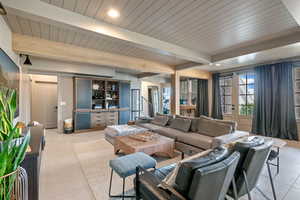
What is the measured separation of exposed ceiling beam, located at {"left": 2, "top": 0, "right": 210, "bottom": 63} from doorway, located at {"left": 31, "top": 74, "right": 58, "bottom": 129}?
17.2 feet

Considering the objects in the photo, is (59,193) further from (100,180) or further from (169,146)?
(169,146)

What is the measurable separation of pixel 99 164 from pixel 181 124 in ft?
7.23

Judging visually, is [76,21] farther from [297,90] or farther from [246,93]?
[297,90]

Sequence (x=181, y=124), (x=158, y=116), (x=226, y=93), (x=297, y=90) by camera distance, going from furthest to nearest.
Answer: (x=226, y=93) < (x=158, y=116) < (x=297, y=90) < (x=181, y=124)

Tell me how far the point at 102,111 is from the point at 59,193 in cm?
431

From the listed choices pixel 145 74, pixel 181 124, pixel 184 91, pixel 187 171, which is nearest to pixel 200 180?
pixel 187 171

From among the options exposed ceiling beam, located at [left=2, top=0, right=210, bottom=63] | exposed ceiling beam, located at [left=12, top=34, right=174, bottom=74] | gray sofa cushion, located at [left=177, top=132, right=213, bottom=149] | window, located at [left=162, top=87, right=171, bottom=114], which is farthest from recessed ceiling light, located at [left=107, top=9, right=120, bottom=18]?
window, located at [left=162, top=87, right=171, bottom=114]

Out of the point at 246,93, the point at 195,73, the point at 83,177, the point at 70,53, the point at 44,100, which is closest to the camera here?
the point at 83,177

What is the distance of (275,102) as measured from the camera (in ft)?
14.2

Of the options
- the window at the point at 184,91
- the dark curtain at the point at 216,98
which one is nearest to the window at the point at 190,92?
the window at the point at 184,91

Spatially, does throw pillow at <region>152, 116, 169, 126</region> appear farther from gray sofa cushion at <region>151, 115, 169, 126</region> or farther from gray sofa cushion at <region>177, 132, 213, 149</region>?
gray sofa cushion at <region>177, 132, 213, 149</region>

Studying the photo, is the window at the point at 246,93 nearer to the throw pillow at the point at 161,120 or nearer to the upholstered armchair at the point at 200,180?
the throw pillow at the point at 161,120

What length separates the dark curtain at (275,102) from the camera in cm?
410

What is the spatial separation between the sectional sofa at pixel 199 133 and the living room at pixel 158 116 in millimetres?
24
